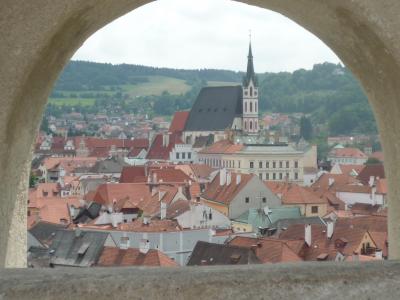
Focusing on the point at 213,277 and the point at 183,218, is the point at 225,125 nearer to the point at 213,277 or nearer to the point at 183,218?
the point at 183,218

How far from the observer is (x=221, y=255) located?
29484mm

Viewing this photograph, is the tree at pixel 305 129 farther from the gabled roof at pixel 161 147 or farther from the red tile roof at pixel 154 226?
the red tile roof at pixel 154 226

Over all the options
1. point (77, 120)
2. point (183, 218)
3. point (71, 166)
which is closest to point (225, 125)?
point (71, 166)

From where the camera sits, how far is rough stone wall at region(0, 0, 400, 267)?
293 cm

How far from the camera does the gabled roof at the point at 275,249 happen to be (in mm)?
28859

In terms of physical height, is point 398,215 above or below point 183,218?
above

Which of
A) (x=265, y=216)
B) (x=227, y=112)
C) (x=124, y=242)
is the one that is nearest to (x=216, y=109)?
(x=227, y=112)

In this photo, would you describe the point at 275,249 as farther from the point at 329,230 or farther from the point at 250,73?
the point at 250,73

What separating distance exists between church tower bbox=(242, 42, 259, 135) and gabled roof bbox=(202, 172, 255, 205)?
46566 millimetres

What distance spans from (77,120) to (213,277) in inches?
7727

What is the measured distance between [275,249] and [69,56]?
1063 inches

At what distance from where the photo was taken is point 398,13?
9.71ft

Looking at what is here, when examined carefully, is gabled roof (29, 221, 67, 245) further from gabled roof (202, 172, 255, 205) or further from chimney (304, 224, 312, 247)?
gabled roof (202, 172, 255, 205)

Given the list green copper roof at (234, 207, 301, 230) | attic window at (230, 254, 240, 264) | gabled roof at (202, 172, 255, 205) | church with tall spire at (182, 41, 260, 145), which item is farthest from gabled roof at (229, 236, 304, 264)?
church with tall spire at (182, 41, 260, 145)
